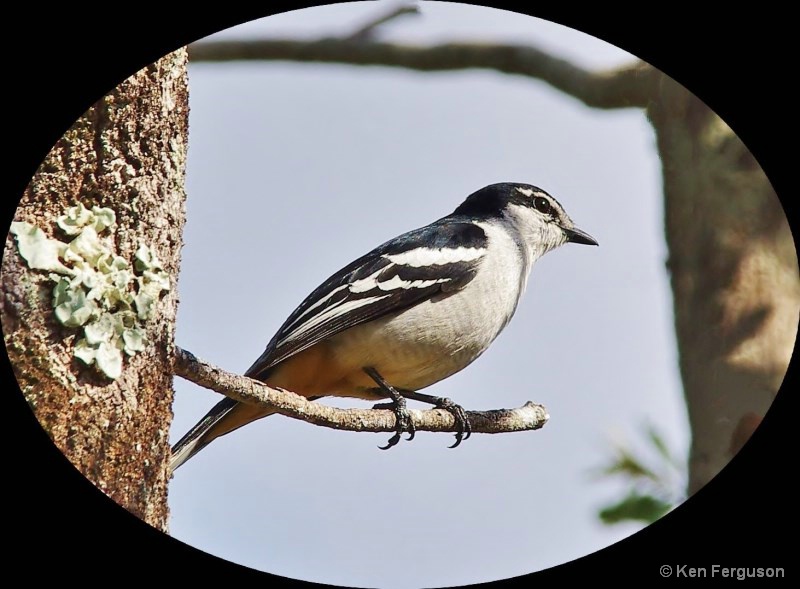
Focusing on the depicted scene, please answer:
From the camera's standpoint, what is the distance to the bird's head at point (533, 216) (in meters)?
6.72

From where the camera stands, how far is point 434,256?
19.5ft

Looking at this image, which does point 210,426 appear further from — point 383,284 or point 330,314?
point 383,284

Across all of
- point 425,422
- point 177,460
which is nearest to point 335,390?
point 425,422

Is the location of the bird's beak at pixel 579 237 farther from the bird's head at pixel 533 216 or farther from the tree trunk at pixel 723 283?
the tree trunk at pixel 723 283

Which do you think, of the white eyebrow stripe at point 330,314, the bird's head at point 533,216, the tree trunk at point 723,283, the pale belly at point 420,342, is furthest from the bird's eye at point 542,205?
the tree trunk at point 723,283

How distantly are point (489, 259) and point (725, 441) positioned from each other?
2.56 meters

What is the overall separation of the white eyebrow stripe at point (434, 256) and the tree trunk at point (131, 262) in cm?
234

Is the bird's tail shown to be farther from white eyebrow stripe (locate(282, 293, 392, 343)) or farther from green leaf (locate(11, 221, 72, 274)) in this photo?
green leaf (locate(11, 221, 72, 274))

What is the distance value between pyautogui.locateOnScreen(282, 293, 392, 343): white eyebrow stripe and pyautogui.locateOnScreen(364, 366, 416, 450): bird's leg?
425 millimetres

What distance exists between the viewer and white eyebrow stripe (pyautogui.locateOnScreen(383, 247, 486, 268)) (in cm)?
590

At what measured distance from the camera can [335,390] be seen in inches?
232

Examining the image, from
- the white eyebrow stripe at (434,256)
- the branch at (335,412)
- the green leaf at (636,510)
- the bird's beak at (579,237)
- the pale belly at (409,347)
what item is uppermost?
the bird's beak at (579,237)

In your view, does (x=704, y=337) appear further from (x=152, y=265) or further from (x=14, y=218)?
(x=14, y=218)

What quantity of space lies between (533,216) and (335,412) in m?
2.92
